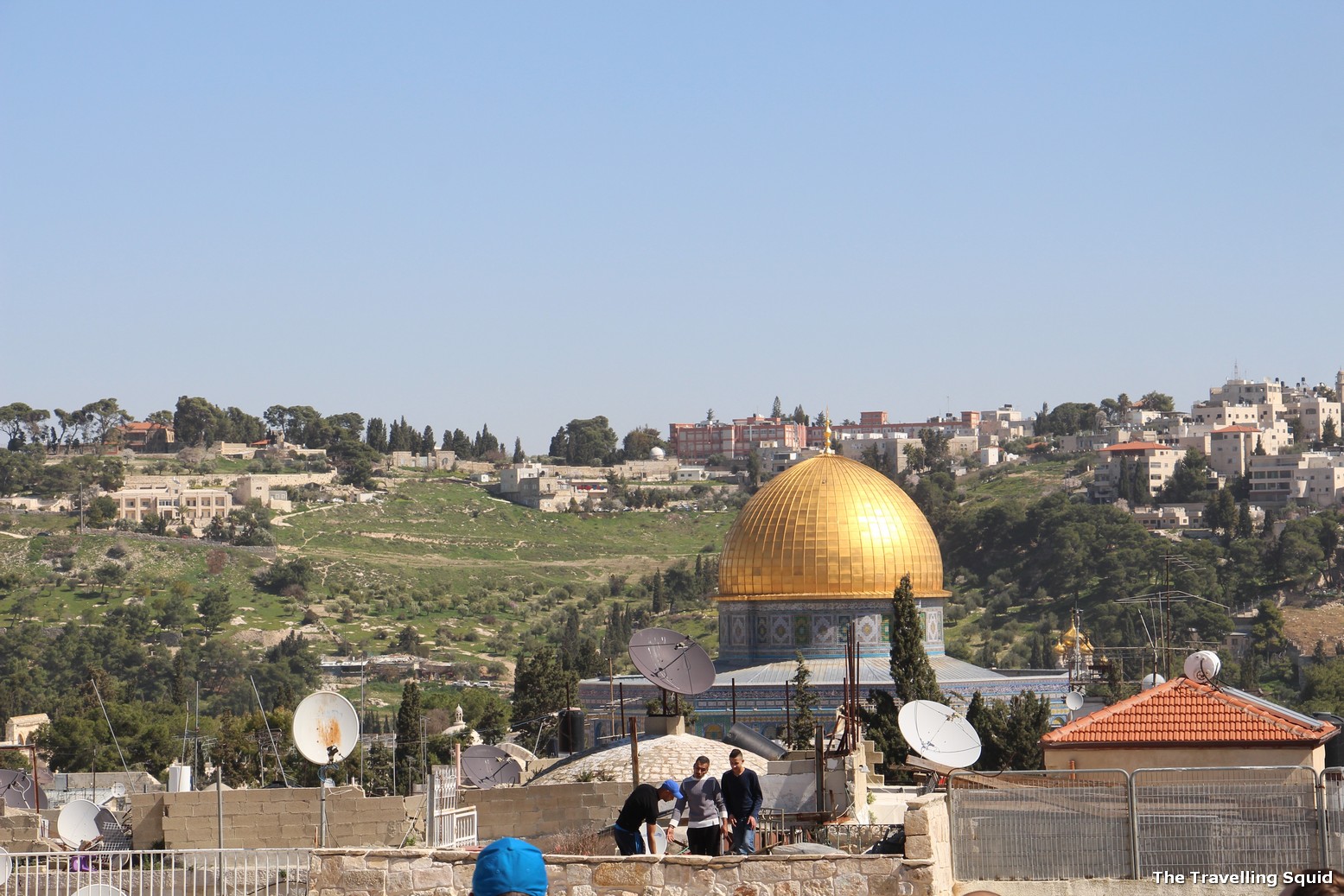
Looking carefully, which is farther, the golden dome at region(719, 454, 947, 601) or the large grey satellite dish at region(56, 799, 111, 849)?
the golden dome at region(719, 454, 947, 601)

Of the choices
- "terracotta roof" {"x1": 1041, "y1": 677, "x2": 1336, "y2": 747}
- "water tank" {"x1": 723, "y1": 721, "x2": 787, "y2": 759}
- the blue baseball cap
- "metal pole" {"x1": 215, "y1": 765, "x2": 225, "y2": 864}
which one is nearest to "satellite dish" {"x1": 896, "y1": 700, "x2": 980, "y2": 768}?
"terracotta roof" {"x1": 1041, "y1": 677, "x2": 1336, "y2": 747}

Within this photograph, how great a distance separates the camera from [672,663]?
2112cm

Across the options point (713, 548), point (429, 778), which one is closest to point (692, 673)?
point (429, 778)

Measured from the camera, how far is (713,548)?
436 ft

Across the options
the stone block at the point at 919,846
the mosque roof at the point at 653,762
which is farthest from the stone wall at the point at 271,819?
the stone block at the point at 919,846

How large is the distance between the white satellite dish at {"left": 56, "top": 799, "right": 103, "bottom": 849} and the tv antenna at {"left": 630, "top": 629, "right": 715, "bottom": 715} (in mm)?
5269

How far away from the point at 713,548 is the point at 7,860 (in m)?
120

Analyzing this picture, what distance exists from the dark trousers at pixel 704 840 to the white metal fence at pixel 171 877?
2122 millimetres

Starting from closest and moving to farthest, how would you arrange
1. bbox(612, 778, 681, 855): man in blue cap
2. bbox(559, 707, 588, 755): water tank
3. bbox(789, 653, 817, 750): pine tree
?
bbox(612, 778, 681, 855): man in blue cap → bbox(559, 707, 588, 755): water tank → bbox(789, 653, 817, 750): pine tree

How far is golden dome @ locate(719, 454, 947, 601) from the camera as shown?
149 ft

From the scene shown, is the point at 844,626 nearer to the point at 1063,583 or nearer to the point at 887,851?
the point at 887,851

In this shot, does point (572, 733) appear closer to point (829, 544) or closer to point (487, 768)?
point (487, 768)

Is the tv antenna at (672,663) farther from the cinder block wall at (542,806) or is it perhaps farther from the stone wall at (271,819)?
the stone wall at (271,819)

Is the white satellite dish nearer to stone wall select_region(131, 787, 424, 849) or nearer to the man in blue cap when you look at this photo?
stone wall select_region(131, 787, 424, 849)
